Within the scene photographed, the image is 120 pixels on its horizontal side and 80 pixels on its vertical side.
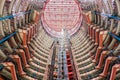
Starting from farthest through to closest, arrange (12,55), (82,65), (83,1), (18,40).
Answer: (83,1)
(82,65)
(18,40)
(12,55)

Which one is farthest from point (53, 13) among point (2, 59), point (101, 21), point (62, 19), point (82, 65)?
point (2, 59)

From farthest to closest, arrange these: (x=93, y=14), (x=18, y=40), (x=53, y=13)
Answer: (x=53, y=13) < (x=93, y=14) < (x=18, y=40)

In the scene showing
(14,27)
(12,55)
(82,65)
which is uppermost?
(14,27)

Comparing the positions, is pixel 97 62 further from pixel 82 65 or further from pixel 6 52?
pixel 6 52

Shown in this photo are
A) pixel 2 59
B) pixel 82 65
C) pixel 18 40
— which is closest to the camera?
pixel 2 59

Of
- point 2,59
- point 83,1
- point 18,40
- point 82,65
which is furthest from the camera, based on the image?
point 83,1

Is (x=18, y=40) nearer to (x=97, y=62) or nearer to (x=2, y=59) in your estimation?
(x=2, y=59)

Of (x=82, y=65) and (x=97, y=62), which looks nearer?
(x=97, y=62)

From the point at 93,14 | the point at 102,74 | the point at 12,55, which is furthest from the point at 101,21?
the point at 12,55

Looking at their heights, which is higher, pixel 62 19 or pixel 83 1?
pixel 83 1
